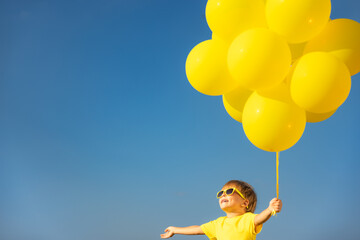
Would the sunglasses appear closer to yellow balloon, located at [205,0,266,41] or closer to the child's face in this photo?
the child's face

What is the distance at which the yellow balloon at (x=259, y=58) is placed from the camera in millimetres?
2727

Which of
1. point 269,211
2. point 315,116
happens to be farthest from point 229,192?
point 315,116

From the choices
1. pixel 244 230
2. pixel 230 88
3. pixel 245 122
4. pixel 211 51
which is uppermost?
pixel 211 51

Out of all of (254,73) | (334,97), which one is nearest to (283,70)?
(254,73)

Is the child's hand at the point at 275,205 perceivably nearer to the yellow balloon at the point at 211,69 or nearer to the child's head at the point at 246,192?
the child's head at the point at 246,192

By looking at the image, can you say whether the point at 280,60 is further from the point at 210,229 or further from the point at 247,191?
the point at 210,229

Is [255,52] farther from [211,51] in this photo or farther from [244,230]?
[244,230]

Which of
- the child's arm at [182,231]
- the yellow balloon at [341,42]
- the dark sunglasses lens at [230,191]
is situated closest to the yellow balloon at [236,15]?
the yellow balloon at [341,42]

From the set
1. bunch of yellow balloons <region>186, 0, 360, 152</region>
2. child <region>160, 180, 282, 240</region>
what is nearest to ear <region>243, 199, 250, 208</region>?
child <region>160, 180, 282, 240</region>

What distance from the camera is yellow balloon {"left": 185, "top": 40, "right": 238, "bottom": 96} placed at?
3.12 metres

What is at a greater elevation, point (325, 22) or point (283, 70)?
point (325, 22)

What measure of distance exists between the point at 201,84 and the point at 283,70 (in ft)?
2.33

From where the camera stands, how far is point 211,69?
3127 millimetres

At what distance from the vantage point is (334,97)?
9.05 ft
